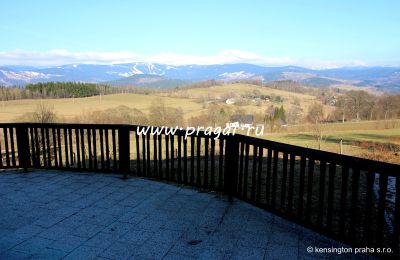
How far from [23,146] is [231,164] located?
177 inches

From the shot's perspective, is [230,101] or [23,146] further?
[230,101]

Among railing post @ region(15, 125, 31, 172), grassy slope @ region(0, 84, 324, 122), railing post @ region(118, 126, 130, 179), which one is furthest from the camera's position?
grassy slope @ region(0, 84, 324, 122)

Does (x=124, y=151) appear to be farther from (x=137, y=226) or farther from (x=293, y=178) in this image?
(x=293, y=178)

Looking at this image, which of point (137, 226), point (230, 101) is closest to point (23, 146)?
point (137, 226)

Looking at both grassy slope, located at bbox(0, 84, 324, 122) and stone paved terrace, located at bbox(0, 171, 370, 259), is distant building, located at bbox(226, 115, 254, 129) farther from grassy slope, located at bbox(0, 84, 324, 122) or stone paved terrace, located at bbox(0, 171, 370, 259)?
stone paved terrace, located at bbox(0, 171, 370, 259)

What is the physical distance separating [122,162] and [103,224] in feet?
7.13

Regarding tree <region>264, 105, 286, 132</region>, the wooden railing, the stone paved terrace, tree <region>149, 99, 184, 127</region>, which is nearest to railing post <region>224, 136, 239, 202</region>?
the wooden railing

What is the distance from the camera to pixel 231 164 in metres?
4.82

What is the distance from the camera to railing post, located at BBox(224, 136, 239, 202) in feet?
15.6

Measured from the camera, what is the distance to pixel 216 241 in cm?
361

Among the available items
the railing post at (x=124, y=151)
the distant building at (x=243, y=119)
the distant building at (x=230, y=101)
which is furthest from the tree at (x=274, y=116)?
the railing post at (x=124, y=151)

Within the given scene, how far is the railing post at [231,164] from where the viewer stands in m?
4.74

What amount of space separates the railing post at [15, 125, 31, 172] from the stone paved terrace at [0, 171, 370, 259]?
1031mm

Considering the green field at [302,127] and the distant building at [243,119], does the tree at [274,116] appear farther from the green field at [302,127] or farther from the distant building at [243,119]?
the green field at [302,127]
